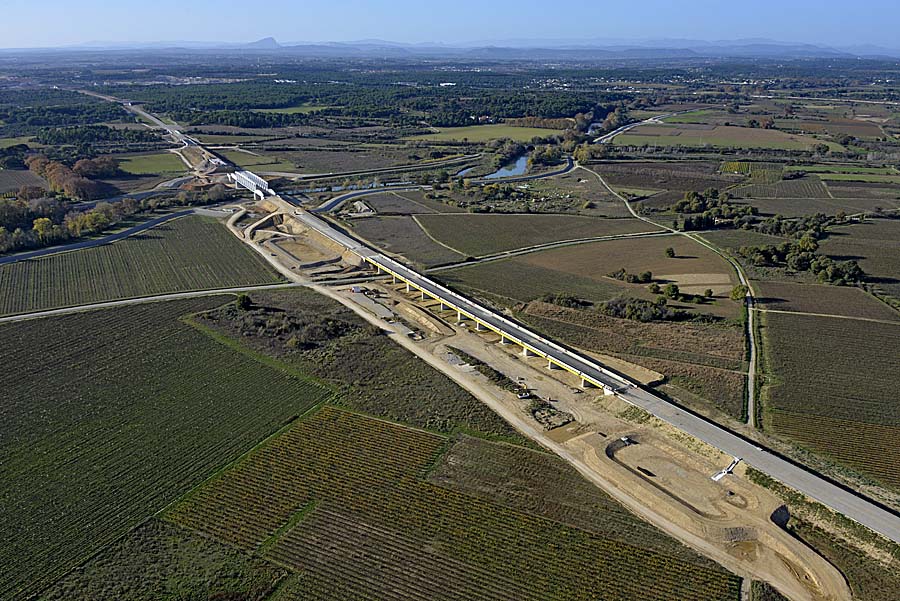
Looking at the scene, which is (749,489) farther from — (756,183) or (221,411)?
(756,183)

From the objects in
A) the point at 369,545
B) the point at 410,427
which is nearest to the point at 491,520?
the point at 369,545

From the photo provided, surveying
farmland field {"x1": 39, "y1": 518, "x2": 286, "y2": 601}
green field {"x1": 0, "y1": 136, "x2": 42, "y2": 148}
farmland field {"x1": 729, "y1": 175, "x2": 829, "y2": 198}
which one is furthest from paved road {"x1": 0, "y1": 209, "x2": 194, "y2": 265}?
farmland field {"x1": 729, "y1": 175, "x2": 829, "y2": 198}

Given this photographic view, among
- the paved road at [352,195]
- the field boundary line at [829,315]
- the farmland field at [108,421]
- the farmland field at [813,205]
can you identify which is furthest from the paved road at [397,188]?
the field boundary line at [829,315]

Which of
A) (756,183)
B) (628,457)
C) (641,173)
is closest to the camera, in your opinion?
(628,457)

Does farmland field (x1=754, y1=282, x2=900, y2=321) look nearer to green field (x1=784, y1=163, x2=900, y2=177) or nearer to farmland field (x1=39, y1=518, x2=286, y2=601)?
farmland field (x1=39, y1=518, x2=286, y2=601)

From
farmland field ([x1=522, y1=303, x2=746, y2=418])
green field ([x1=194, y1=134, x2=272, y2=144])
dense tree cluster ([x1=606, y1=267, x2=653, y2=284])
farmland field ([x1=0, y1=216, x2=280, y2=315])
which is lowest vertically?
farmland field ([x1=522, y1=303, x2=746, y2=418])
